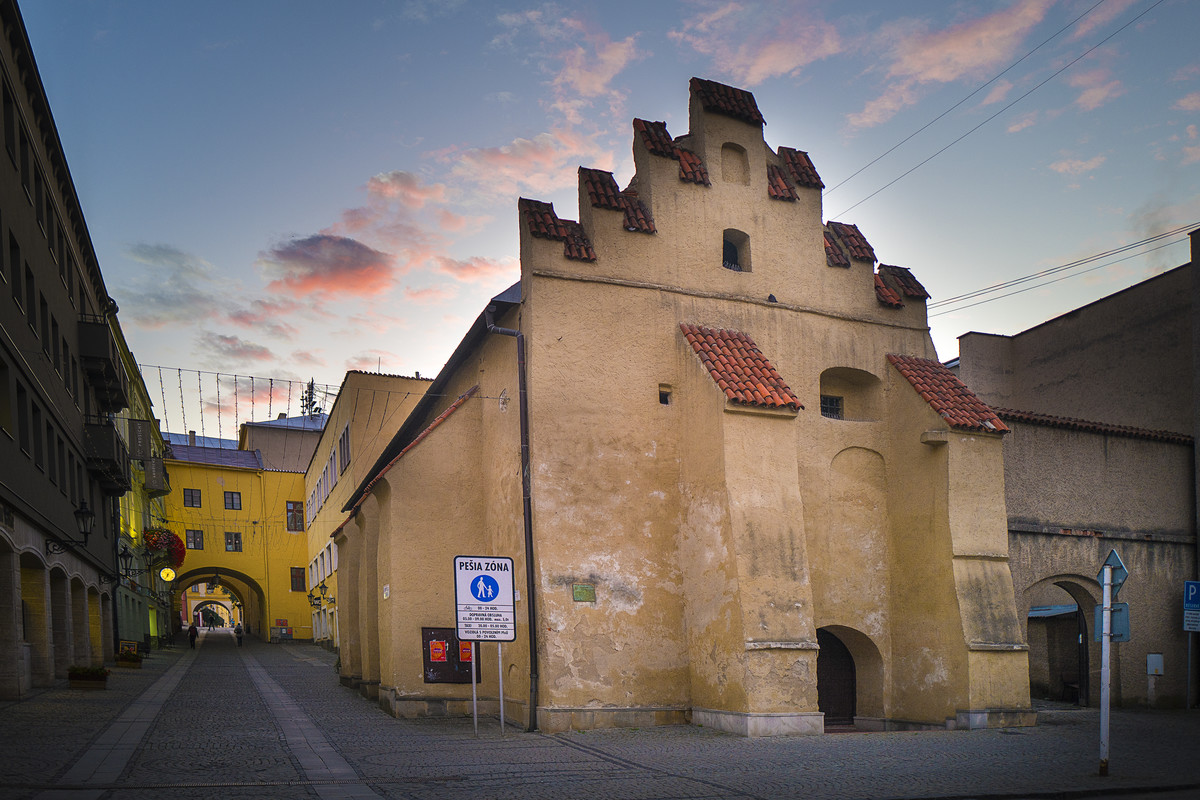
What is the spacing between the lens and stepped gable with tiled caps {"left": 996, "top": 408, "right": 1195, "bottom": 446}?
19.8 m

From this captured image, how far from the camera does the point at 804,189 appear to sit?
63.1ft

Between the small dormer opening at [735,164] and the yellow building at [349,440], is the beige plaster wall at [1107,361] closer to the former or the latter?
the small dormer opening at [735,164]

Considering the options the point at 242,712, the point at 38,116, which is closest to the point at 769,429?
the point at 242,712

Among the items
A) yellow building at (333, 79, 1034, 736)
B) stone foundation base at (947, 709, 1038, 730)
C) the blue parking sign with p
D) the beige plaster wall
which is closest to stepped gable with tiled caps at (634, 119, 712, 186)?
yellow building at (333, 79, 1034, 736)

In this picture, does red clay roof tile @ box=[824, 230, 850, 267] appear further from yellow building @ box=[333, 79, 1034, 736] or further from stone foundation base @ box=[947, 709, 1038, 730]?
stone foundation base @ box=[947, 709, 1038, 730]

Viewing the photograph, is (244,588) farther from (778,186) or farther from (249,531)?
(778,186)

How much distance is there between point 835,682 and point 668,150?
1011cm

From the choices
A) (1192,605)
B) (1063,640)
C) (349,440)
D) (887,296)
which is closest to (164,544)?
(349,440)

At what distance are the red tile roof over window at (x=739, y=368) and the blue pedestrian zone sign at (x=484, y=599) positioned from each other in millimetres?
4505

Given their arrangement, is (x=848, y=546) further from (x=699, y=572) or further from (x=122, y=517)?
(x=122, y=517)

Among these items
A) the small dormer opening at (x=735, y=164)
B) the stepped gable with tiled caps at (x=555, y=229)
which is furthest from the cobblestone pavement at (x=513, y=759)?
the small dormer opening at (x=735, y=164)

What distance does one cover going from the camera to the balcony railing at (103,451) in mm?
27469

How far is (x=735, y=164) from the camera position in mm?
18875

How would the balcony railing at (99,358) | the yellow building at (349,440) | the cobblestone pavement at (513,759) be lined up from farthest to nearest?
the yellow building at (349,440)
the balcony railing at (99,358)
the cobblestone pavement at (513,759)
